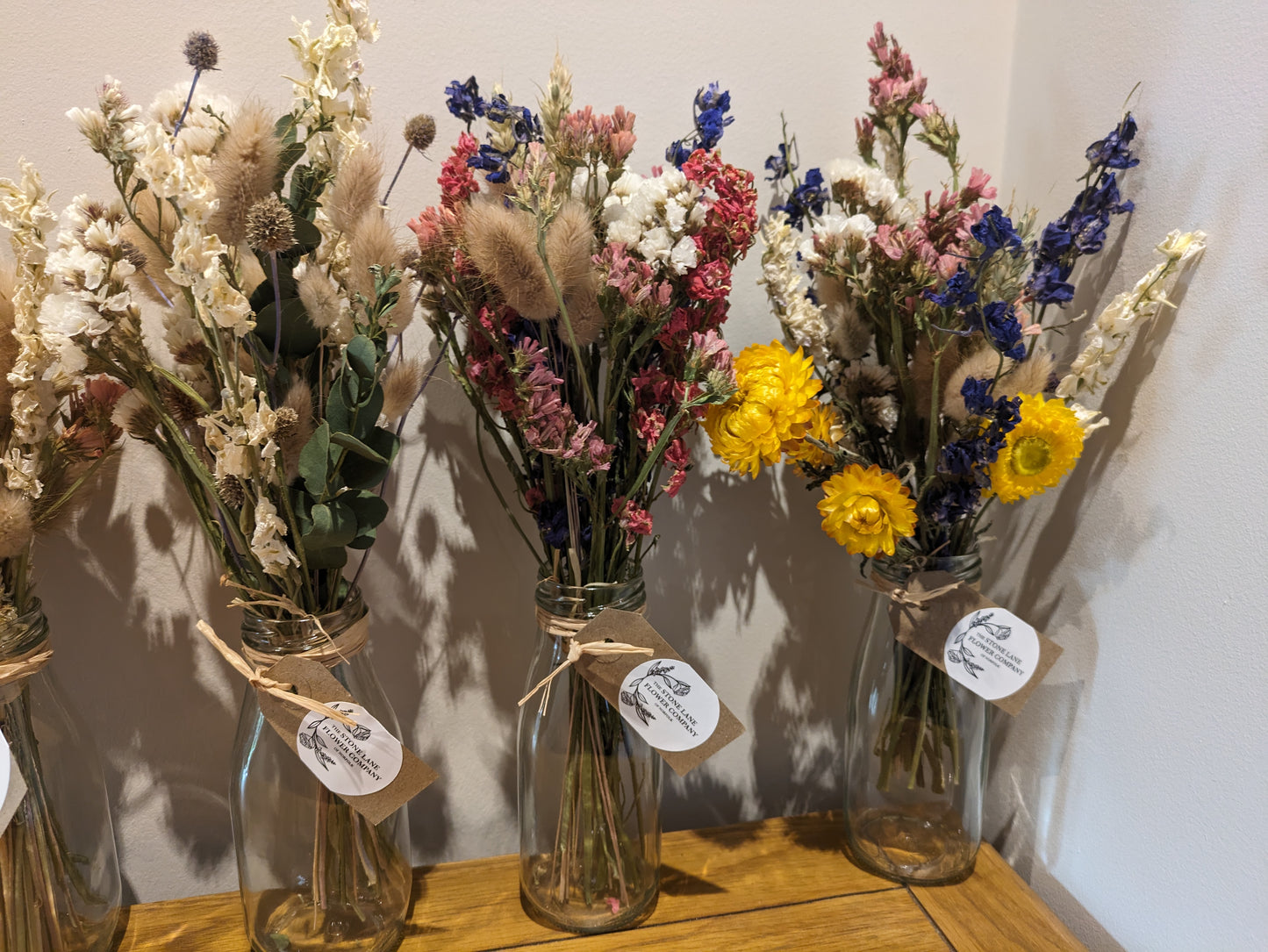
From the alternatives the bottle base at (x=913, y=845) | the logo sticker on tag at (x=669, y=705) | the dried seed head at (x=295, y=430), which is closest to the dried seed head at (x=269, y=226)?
the dried seed head at (x=295, y=430)

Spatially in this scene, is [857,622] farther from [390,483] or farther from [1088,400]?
[390,483]

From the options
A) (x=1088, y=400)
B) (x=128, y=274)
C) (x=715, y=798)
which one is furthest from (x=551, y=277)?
(x=715, y=798)

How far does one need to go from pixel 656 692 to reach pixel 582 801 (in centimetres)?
14

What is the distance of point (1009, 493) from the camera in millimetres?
740

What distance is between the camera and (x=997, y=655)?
81cm

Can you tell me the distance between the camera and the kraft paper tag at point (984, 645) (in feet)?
2.66

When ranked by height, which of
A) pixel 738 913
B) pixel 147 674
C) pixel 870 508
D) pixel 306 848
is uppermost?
pixel 870 508

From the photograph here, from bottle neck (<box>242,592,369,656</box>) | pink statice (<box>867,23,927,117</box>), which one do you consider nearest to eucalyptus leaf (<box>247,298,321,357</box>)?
bottle neck (<box>242,592,369,656</box>)

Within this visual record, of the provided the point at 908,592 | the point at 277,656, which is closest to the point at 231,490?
the point at 277,656

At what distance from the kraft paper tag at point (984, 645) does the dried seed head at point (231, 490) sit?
1.98ft

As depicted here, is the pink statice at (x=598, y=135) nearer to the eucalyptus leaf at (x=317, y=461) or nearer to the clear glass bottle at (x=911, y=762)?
the eucalyptus leaf at (x=317, y=461)

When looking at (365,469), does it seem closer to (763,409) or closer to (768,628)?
(763,409)

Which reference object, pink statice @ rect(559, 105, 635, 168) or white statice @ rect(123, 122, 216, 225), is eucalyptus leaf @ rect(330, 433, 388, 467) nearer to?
white statice @ rect(123, 122, 216, 225)

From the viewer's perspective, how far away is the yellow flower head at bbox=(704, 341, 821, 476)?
28.8 inches
